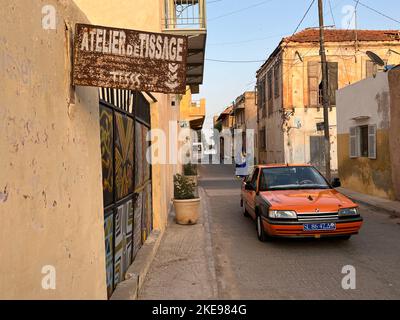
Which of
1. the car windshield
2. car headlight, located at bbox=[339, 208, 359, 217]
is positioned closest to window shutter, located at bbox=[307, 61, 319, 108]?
the car windshield

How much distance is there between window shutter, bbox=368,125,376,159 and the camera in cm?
1426

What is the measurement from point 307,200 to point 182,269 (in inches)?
110

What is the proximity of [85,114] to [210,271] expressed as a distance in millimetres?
3498

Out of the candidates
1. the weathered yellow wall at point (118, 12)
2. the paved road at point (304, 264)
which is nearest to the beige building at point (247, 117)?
the paved road at point (304, 264)

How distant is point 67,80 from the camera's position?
2.92 metres

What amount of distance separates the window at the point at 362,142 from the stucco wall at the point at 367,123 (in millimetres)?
Answer: 187

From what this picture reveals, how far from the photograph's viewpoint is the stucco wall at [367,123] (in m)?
13.5

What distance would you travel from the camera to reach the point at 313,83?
2659 centimetres

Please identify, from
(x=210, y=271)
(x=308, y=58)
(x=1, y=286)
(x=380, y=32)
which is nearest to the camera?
(x=1, y=286)

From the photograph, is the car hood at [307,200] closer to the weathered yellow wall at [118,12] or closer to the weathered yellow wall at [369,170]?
the weathered yellow wall at [118,12]

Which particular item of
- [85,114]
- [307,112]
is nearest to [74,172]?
[85,114]

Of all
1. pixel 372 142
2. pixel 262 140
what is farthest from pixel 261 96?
pixel 372 142

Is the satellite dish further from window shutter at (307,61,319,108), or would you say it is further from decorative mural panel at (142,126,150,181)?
window shutter at (307,61,319,108)
